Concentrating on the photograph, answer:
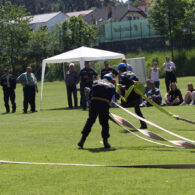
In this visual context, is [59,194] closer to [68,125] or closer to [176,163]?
[176,163]

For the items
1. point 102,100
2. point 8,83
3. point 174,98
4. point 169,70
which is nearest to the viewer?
point 102,100

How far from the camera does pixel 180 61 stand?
51719 millimetres

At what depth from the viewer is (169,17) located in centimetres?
5459

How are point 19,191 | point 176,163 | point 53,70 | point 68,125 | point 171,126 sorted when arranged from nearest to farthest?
point 19,191 < point 176,163 < point 171,126 < point 68,125 < point 53,70

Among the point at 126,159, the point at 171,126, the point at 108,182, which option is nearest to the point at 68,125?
the point at 171,126

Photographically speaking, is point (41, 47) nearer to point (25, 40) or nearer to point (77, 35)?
point (25, 40)

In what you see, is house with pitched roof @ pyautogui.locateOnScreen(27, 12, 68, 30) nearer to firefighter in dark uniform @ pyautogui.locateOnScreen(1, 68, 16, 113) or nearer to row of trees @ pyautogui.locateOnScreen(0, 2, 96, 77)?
row of trees @ pyautogui.locateOnScreen(0, 2, 96, 77)

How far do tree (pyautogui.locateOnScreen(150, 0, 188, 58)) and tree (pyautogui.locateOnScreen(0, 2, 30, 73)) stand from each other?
18810 millimetres

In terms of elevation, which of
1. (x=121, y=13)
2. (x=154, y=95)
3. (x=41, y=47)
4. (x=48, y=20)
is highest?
(x=121, y=13)

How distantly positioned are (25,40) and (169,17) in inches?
799

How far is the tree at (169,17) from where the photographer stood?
54062mm

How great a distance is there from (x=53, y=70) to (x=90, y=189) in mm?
49676

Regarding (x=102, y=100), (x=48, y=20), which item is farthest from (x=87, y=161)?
(x=48, y=20)

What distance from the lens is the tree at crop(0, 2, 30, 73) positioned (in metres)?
65.4
